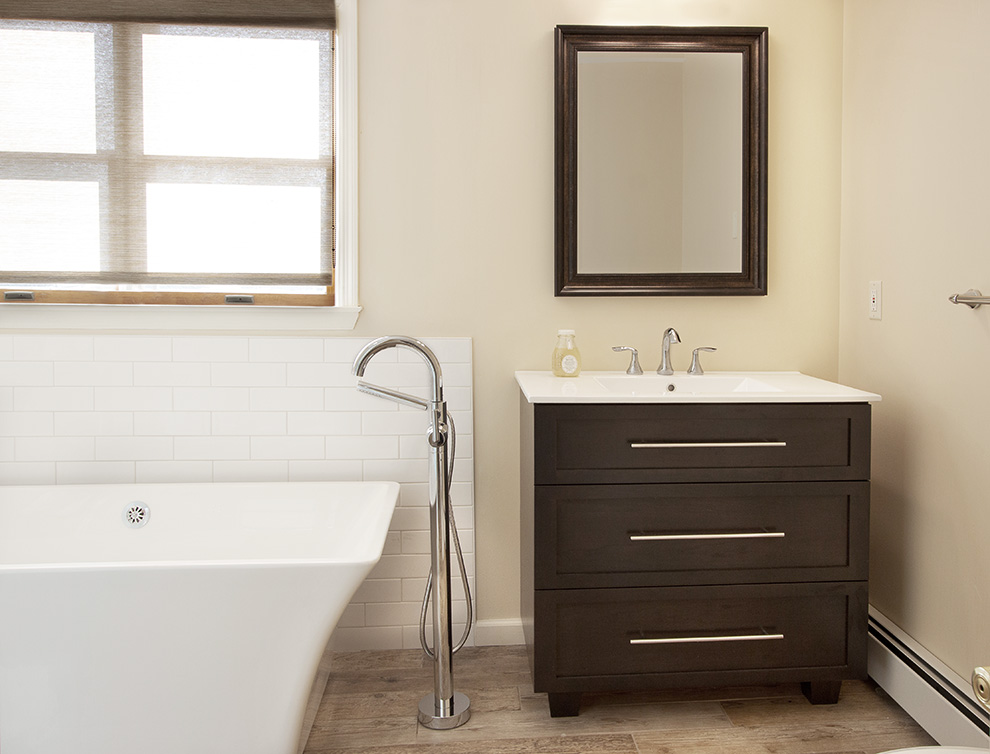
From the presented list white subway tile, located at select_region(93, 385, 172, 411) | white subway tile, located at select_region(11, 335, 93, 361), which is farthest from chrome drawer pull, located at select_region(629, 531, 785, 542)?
white subway tile, located at select_region(11, 335, 93, 361)

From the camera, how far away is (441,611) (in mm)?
1978

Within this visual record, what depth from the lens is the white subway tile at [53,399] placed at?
234 cm

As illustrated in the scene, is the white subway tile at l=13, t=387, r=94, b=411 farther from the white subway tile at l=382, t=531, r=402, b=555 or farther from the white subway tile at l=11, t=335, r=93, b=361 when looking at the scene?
the white subway tile at l=382, t=531, r=402, b=555

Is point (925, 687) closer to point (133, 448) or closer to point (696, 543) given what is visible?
point (696, 543)

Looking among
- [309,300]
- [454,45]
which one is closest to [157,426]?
[309,300]

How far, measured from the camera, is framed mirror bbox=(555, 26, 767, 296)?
236 centimetres

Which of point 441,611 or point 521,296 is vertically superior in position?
point 521,296

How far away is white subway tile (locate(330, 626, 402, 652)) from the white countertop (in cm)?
94

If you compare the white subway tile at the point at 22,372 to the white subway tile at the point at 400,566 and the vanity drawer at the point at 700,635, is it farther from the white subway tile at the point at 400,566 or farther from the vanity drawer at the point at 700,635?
the vanity drawer at the point at 700,635

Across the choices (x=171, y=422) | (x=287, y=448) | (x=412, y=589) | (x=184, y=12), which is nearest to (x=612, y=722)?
(x=412, y=589)

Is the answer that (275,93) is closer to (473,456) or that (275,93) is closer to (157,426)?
(157,426)

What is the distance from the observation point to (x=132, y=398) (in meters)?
2.37

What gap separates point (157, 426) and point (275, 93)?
1.11m

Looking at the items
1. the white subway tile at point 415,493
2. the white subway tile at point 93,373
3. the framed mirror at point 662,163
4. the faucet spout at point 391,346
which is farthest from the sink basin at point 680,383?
the white subway tile at point 93,373
